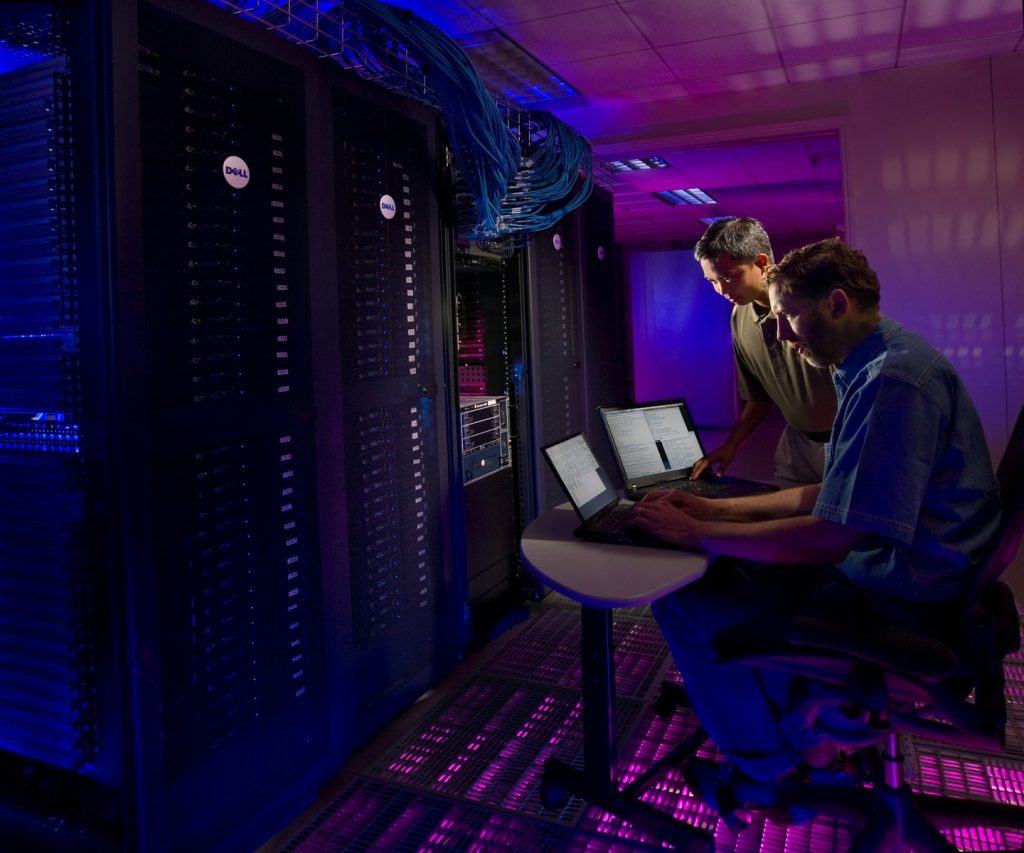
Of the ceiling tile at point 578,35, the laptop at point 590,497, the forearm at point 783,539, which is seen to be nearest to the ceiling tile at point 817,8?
the ceiling tile at point 578,35

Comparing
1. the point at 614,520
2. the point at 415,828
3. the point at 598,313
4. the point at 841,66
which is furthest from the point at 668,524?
the point at 841,66

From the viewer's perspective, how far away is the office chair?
133 cm

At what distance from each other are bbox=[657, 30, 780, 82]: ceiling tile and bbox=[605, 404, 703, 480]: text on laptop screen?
6.28ft

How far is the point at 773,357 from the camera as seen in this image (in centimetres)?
266

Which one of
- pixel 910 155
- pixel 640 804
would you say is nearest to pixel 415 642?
pixel 640 804

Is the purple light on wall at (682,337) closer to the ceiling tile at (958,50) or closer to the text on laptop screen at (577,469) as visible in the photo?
the ceiling tile at (958,50)

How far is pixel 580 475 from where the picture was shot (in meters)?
2.04

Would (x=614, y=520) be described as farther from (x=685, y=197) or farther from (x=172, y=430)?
(x=685, y=197)

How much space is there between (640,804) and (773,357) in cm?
150

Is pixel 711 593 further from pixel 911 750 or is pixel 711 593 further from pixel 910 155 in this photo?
pixel 910 155

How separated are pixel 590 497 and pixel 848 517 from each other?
0.74 meters

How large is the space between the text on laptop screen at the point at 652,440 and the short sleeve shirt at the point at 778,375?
368mm

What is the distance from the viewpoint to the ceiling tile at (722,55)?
3473mm

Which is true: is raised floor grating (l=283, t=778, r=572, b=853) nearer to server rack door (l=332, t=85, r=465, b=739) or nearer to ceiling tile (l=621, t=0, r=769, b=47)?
server rack door (l=332, t=85, r=465, b=739)
